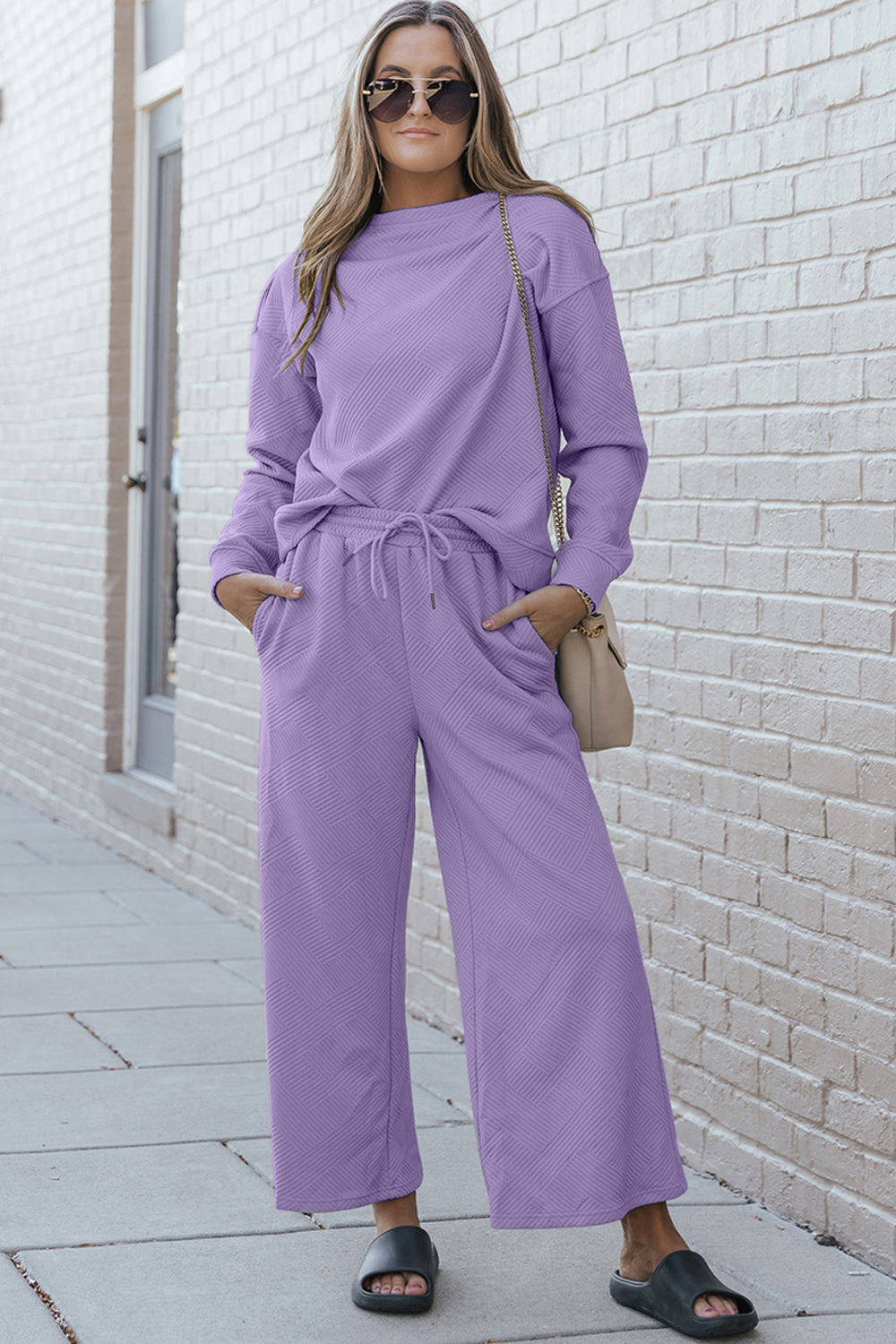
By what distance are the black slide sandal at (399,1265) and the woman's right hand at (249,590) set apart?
3.12ft

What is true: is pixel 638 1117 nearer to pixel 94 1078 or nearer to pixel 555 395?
pixel 555 395

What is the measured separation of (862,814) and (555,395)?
86 cm

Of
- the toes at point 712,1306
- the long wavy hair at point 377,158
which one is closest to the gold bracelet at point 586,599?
the long wavy hair at point 377,158

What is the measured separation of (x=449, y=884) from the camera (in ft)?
8.82

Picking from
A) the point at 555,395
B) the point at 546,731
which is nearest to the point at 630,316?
the point at 555,395

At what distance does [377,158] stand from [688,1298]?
1.71 metres

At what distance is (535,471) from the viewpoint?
8.63 ft

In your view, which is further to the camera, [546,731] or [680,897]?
[680,897]

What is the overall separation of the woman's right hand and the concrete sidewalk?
3.33ft

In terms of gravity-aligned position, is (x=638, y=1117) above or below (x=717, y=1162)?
above

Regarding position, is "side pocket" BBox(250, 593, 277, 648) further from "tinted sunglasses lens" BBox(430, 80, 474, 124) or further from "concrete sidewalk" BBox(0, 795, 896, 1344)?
"concrete sidewalk" BBox(0, 795, 896, 1344)

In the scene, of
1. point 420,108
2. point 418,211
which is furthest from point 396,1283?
point 420,108

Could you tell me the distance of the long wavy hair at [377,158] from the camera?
8.71 feet

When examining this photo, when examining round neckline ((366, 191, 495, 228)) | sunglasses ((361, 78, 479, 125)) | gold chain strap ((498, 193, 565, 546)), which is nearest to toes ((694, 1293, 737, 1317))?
gold chain strap ((498, 193, 565, 546))
